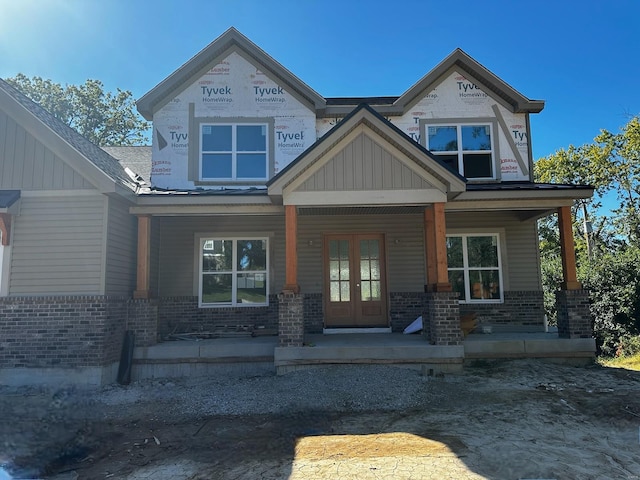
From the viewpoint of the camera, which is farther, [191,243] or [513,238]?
[513,238]

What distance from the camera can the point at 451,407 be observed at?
233 inches

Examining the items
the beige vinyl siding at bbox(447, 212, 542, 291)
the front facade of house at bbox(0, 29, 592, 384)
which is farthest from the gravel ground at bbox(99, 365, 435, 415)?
the beige vinyl siding at bbox(447, 212, 542, 291)

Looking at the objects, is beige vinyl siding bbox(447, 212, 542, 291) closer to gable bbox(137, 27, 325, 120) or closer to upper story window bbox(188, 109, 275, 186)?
gable bbox(137, 27, 325, 120)

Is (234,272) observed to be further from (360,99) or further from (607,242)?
(607,242)

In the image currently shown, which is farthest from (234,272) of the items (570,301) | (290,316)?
(570,301)

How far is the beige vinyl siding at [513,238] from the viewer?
409 inches

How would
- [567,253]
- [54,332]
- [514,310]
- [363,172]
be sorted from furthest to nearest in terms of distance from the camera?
[514,310] → [567,253] → [363,172] → [54,332]

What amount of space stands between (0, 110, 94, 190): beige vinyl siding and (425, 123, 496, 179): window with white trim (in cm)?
796

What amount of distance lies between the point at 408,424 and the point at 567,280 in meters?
4.99

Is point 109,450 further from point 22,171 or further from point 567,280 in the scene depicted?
point 567,280

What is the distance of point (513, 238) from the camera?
34.4 feet

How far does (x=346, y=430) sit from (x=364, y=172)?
4588mm

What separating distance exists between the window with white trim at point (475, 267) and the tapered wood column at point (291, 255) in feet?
14.7

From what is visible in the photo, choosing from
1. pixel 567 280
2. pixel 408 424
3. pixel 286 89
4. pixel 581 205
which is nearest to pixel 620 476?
pixel 408 424
